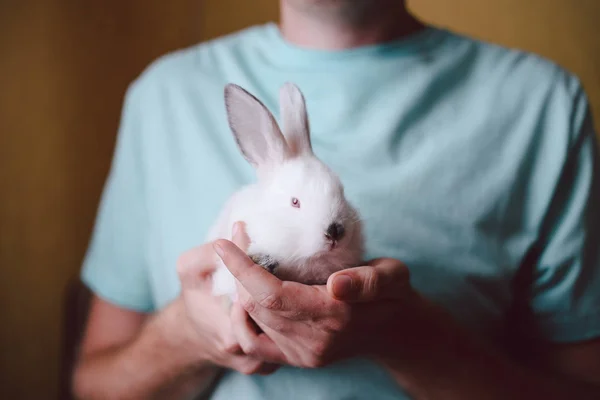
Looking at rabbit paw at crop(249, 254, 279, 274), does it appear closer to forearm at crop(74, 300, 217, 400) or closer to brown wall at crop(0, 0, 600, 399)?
forearm at crop(74, 300, 217, 400)

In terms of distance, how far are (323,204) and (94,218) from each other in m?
0.29

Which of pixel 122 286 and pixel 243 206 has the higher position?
pixel 243 206

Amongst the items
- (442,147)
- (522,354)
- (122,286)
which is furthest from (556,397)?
(122,286)

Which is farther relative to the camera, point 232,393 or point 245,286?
point 232,393

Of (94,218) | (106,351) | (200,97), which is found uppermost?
(200,97)

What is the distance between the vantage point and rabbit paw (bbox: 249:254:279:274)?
37 centimetres

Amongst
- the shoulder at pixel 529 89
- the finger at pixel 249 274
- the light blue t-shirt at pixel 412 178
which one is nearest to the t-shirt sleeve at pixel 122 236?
the light blue t-shirt at pixel 412 178

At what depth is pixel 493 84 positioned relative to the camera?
0.55 m

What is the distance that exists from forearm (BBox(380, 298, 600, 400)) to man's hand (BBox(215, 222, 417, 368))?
51 millimetres

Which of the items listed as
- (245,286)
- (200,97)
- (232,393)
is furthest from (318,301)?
(200,97)

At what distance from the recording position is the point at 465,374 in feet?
1.56

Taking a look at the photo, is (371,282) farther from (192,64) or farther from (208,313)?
(192,64)

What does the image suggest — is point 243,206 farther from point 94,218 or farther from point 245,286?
point 94,218

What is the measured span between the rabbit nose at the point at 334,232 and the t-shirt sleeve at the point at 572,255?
252 millimetres
